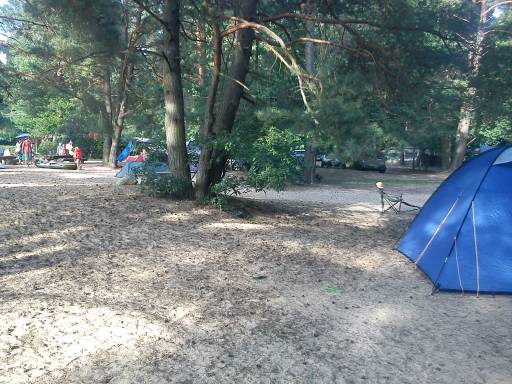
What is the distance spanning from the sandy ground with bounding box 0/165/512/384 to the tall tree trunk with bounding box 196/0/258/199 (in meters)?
1.77

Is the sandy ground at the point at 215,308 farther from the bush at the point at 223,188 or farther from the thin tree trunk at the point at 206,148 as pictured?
the thin tree trunk at the point at 206,148

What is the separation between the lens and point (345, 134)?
27.1ft

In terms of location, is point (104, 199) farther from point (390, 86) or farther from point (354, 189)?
point (354, 189)

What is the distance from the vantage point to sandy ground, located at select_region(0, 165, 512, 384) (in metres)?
3.87

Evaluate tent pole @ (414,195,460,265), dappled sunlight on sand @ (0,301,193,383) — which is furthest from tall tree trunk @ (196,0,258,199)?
dappled sunlight on sand @ (0,301,193,383)

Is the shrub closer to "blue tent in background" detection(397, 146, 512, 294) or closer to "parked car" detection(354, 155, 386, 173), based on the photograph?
"blue tent in background" detection(397, 146, 512, 294)

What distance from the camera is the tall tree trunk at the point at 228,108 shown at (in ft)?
33.6

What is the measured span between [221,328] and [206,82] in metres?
9.46

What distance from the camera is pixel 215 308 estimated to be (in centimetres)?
506

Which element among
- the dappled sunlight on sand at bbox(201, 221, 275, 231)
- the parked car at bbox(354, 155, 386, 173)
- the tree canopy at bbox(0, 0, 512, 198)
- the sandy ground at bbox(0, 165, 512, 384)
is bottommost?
the sandy ground at bbox(0, 165, 512, 384)

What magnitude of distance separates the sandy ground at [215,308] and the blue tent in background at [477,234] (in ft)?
0.83

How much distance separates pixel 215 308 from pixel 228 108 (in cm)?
618

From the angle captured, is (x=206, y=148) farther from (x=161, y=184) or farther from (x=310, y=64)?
(x=310, y=64)

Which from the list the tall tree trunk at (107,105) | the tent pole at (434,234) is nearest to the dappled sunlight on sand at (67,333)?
the tent pole at (434,234)
